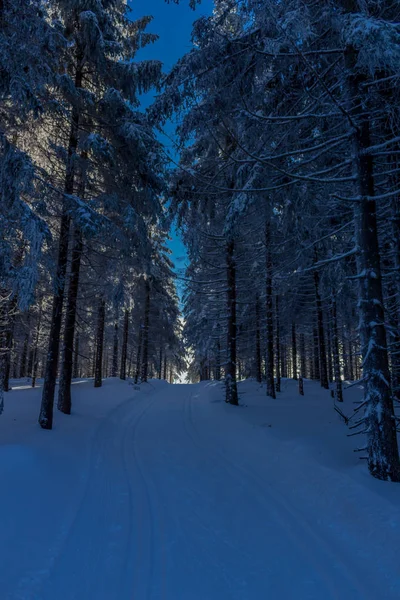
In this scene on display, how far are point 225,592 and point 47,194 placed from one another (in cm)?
918

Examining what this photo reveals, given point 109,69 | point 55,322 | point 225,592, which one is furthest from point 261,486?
point 109,69

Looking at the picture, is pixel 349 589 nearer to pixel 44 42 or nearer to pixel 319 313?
pixel 44 42

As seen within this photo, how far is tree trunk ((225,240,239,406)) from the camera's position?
1257 centimetres

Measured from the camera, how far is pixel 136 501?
4832mm

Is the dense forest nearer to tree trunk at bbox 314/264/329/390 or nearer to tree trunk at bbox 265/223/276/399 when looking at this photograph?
tree trunk at bbox 265/223/276/399

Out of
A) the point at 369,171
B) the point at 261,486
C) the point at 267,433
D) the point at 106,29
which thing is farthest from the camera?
the point at 106,29

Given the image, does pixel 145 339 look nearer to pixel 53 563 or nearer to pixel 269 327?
pixel 269 327

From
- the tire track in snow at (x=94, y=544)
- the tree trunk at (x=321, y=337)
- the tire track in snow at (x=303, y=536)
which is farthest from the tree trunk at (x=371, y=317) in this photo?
the tree trunk at (x=321, y=337)

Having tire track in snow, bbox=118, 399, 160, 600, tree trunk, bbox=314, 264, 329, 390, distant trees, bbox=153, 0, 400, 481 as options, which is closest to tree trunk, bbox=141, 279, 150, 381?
tree trunk, bbox=314, 264, 329, 390

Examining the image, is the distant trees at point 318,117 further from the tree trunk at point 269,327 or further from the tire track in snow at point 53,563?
the tire track in snow at point 53,563

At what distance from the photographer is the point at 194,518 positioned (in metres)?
4.41

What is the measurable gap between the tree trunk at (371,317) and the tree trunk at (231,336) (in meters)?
7.34

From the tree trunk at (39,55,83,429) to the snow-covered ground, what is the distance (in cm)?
67

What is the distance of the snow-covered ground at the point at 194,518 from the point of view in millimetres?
3141
